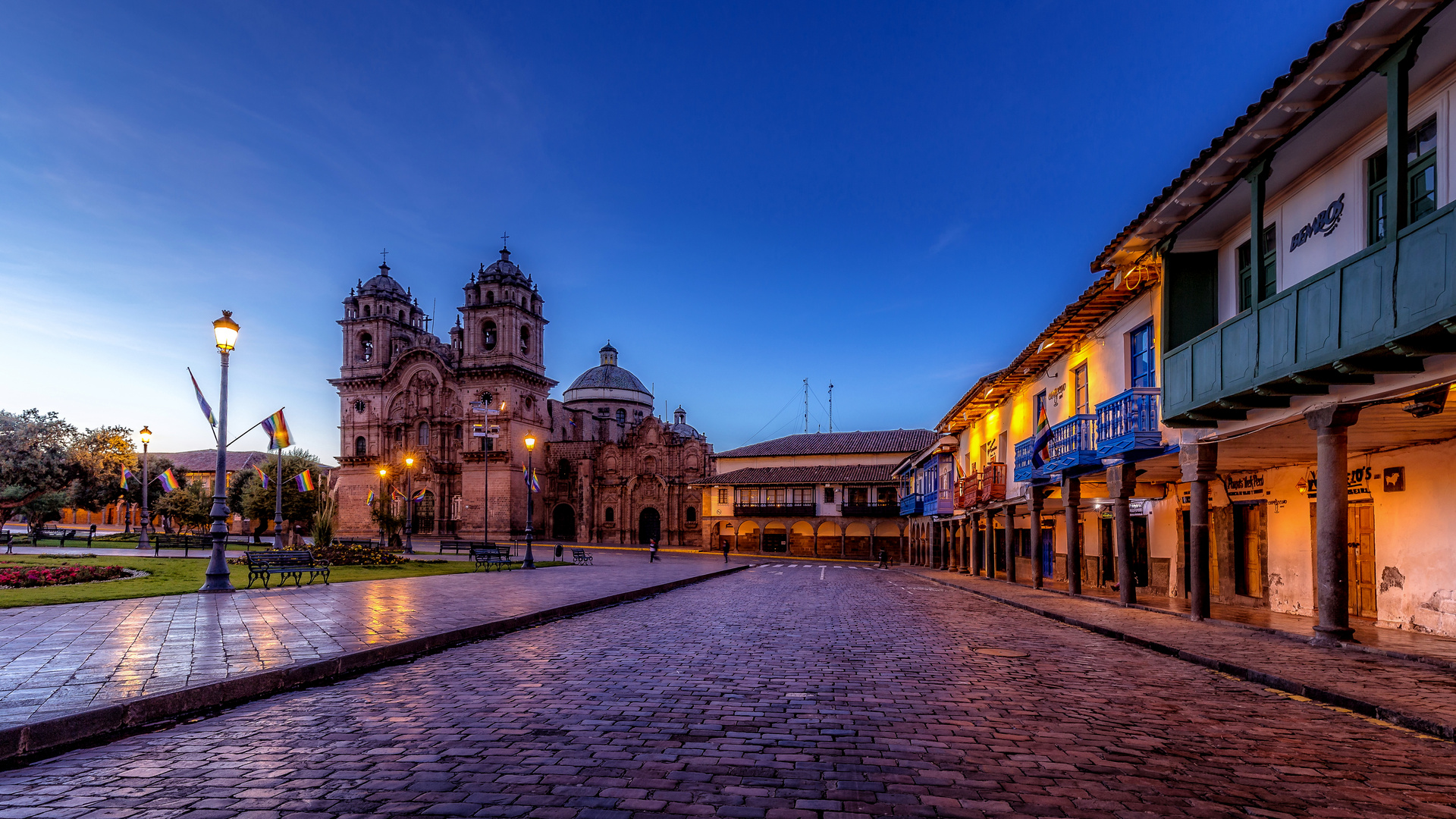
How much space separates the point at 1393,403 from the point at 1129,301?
259 inches

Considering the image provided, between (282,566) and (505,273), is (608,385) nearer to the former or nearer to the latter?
(505,273)

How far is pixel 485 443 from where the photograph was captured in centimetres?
6169

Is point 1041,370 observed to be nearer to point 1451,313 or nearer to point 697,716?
point 1451,313

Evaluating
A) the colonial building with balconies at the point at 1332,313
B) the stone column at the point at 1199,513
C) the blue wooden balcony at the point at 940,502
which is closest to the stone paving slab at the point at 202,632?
the stone column at the point at 1199,513

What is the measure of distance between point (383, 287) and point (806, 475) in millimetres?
39260

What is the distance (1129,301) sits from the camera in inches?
615

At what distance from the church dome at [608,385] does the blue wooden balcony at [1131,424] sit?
2629 inches

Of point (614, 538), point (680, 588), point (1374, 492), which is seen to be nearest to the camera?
point (1374, 492)

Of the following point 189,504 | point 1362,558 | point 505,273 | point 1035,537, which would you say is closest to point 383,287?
point 505,273

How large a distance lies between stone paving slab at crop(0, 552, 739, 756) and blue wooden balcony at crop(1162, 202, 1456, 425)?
10056 millimetres

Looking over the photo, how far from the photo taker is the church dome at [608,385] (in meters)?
80.0

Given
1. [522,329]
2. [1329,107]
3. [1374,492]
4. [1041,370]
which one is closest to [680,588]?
[1041,370]

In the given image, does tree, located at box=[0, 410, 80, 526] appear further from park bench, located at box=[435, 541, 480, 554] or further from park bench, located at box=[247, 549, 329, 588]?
park bench, located at box=[247, 549, 329, 588]

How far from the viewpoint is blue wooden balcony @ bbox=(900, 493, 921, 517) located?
42812 mm
